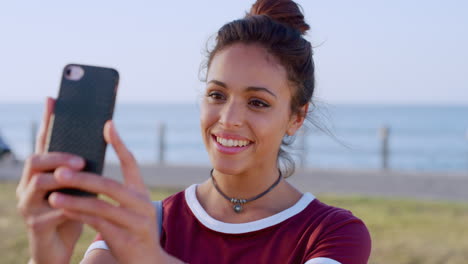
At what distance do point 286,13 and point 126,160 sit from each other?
130 cm

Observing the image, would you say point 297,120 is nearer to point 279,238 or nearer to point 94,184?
point 279,238

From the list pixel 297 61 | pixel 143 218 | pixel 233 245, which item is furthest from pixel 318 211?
pixel 143 218

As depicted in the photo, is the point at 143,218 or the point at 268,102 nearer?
the point at 143,218

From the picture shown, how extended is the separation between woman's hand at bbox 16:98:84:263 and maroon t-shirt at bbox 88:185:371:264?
74 cm

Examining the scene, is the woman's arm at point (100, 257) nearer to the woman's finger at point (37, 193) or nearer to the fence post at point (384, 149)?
the woman's finger at point (37, 193)

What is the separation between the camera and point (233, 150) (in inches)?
88.5

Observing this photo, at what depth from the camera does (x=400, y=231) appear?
643 cm

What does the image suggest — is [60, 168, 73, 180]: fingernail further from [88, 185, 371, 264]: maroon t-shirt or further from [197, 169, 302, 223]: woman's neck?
[197, 169, 302, 223]: woman's neck

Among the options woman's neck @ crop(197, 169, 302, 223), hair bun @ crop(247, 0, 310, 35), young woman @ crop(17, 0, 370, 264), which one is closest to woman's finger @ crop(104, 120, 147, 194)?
young woman @ crop(17, 0, 370, 264)

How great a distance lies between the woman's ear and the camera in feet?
8.23

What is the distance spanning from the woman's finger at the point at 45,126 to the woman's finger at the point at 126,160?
0.15 meters

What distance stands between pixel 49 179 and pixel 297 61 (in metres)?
1.27

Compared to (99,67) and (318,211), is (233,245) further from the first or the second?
(99,67)

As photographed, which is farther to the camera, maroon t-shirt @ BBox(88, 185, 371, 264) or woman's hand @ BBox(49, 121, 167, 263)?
maroon t-shirt @ BBox(88, 185, 371, 264)
